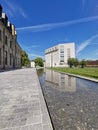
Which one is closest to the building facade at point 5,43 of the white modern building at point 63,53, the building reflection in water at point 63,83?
the building reflection in water at point 63,83

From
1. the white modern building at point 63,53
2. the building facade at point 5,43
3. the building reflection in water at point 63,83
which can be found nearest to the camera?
the building reflection in water at point 63,83

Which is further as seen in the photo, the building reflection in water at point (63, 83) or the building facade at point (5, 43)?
the building facade at point (5, 43)

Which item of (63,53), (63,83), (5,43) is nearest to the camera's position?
(63,83)

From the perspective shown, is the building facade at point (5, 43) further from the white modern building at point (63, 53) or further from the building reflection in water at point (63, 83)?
the white modern building at point (63, 53)

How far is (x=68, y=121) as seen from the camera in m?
3.48

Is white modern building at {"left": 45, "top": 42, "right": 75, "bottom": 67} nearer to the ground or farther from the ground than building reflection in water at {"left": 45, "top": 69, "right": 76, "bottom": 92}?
farther from the ground

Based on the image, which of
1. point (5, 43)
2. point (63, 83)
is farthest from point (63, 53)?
point (63, 83)

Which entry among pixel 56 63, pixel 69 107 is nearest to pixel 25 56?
pixel 56 63

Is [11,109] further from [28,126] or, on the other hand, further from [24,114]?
[28,126]

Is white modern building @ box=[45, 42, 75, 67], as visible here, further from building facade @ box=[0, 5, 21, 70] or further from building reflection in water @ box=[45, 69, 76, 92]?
building reflection in water @ box=[45, 69, 76, 92]

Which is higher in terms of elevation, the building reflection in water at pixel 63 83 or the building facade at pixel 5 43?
the building facade at pixel 5 43

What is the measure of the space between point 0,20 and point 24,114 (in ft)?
73.0

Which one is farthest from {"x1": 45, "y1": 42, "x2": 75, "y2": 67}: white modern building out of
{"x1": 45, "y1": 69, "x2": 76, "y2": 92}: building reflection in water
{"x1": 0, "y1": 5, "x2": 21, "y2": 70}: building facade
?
{"x1": 45, "y1": 69, "x2": 76, "y2": 92}: building reflection in water

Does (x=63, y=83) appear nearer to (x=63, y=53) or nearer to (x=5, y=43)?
(x=5, y=43)
